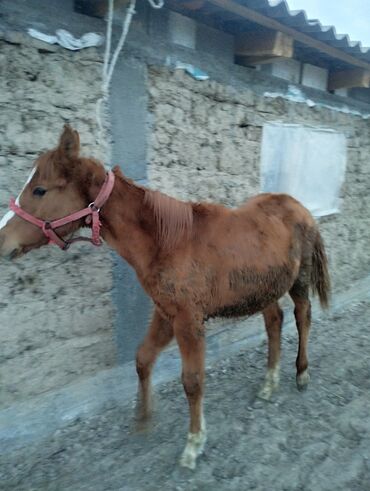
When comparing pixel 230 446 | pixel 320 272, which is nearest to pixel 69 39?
pixel 320 272

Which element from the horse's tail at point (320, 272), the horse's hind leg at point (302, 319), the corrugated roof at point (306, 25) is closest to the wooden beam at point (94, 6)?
the corrugated roof at point (306, 25)

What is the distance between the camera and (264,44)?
11.5 ft

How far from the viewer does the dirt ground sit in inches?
94.8

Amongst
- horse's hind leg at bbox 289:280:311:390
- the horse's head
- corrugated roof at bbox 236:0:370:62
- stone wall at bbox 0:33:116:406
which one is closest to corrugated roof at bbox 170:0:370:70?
corrugated roof at bbox 236:0:370:62

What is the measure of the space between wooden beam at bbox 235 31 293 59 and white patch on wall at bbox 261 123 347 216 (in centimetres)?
73

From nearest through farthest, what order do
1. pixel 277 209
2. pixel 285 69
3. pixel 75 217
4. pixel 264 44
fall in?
pixel 75 217 → pixel 277 209 → pixel 264 44 → pixel 285 69

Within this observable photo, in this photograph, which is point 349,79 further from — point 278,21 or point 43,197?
point 43,197

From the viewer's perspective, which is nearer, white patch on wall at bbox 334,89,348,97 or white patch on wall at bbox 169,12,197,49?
white patch on wall at bbox 169,12,197,49

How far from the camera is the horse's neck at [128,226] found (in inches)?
88.2

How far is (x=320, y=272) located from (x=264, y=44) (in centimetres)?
192

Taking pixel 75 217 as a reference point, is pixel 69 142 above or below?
above

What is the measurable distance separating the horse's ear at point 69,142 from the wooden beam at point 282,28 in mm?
1460

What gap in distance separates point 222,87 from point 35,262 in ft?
7.12

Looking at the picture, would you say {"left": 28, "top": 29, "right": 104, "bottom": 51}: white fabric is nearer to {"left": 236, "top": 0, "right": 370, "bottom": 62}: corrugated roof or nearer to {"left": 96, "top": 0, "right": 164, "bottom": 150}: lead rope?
{"left": 96, "top": 0, "right": 164, "bottom": 150}: lead rope
